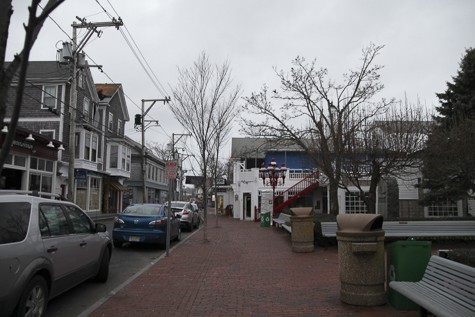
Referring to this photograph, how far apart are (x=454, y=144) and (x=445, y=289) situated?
942cm

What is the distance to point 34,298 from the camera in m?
5.45

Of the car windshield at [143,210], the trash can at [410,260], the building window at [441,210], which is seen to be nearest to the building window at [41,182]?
the car windshield at [143,210]

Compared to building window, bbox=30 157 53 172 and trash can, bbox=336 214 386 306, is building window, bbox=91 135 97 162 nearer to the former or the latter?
building window, bbox=30 157 53 172

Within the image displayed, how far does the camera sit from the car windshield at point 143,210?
14243 millimetres

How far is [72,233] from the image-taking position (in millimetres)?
7008

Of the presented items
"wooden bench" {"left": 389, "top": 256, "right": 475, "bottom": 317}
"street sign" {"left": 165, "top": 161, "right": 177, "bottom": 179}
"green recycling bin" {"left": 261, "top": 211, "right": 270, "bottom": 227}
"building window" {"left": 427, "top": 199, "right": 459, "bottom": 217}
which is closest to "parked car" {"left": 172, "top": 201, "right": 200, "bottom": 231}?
"green recycling bin" {"left": 261, "top": 211, "right": 270, "bottom": 227}

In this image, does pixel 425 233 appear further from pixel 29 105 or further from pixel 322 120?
pixel 29 105

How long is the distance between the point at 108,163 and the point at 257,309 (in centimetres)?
3123

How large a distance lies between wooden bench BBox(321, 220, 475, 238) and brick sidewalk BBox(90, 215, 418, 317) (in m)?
1.09

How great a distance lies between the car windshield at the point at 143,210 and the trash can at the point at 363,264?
880 centimetres

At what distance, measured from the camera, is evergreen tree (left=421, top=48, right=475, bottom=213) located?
13078 millimetres

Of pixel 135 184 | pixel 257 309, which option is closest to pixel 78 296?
pixel 257 309

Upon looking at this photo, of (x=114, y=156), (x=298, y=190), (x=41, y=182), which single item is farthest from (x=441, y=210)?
(x=114, y=156)

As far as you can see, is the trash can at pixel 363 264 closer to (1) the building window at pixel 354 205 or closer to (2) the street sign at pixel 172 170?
(2) the street sign at pixel 172 170
